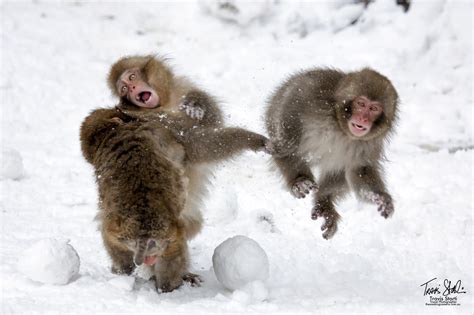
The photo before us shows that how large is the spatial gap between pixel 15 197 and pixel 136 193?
2503mm

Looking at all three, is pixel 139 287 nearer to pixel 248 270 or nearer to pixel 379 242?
pixel 248 270

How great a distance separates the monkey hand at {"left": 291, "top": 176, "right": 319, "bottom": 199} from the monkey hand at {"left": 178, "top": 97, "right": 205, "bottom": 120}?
0.82m

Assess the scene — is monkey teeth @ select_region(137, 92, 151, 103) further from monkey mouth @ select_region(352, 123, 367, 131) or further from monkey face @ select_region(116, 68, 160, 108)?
monkey mouth @ select_region(352, 123, 367, 131)

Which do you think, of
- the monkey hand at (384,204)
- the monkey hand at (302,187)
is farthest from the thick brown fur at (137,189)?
the monkey hand at (384,204)

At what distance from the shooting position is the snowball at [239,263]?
4.71m

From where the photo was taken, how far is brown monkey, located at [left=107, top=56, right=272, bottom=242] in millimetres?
4969

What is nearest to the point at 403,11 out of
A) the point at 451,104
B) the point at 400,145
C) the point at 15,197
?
the point at 451,104

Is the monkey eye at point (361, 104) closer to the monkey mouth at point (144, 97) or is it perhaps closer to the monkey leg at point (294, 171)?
the monkey leg at point (294, 171)

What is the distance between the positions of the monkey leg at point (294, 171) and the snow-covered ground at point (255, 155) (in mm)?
506

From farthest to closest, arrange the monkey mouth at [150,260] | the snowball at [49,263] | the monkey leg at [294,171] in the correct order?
A: 1. the monkey leg at [294,171]
2. the snowball at [49,263]
3. the monkey mouth at [150,260]

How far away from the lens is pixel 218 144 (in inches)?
195
